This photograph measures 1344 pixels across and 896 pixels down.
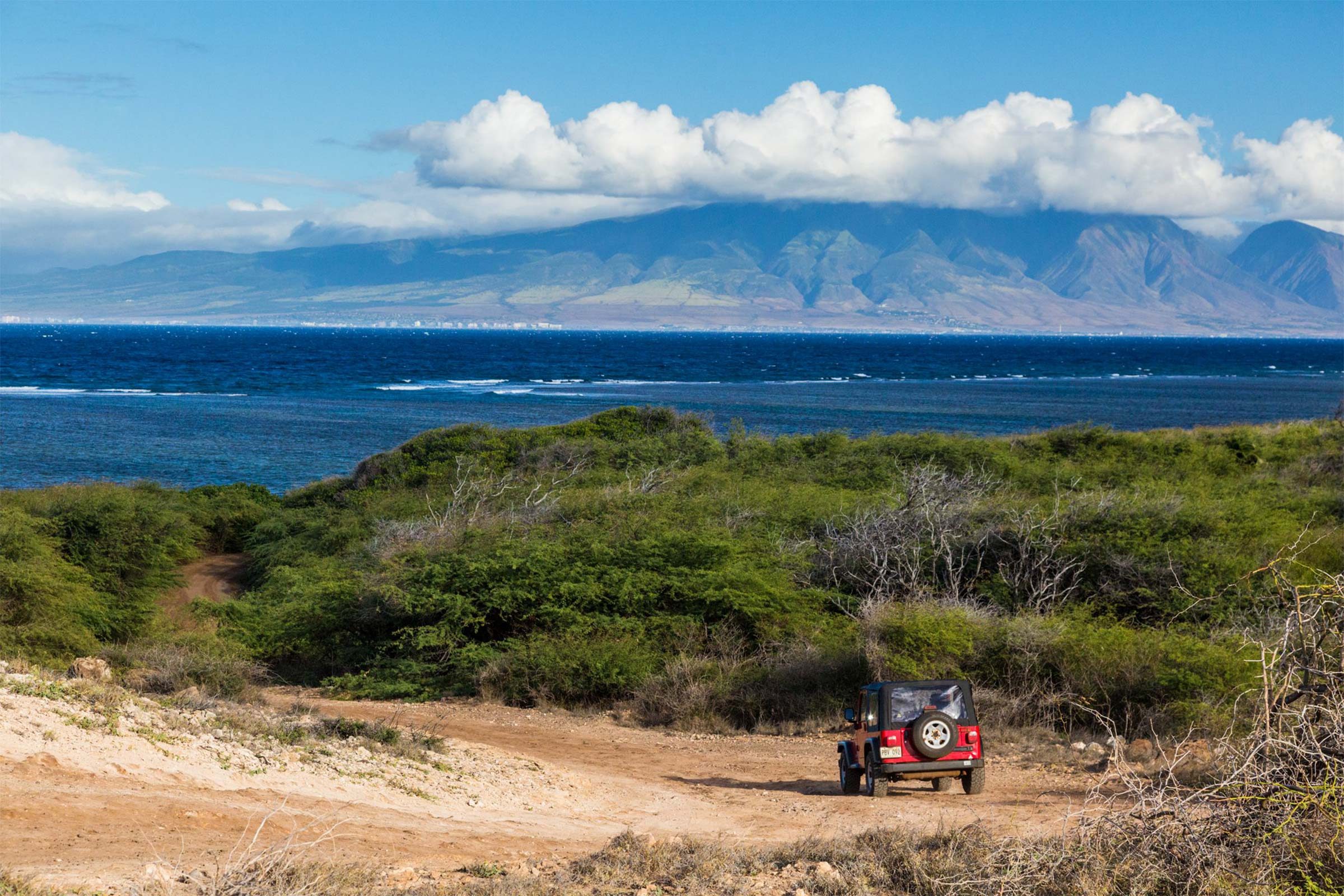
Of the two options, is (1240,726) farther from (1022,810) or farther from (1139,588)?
(1139,588)

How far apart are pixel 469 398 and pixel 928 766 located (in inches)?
3098

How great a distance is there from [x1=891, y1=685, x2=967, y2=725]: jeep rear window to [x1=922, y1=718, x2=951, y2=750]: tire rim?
0.40ft

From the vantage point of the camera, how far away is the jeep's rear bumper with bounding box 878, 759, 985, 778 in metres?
10.8

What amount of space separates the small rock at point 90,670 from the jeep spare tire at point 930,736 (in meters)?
8.43

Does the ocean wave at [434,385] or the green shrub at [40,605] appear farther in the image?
the ocean wave at [434,385]

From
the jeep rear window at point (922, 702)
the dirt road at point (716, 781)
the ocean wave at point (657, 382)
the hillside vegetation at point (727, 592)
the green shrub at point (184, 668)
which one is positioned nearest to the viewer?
the dirt road at point (716, 781)

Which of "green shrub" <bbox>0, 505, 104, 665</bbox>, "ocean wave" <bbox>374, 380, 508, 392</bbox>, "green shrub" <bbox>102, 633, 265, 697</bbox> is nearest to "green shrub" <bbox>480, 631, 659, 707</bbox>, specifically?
"green shrub" <bbox>102, 633, 265, 697</bbox>

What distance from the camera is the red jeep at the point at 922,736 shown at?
1087 cm

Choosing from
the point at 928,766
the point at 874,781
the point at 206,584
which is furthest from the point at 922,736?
the point at 206,584

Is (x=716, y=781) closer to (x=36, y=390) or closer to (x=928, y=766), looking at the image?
(x=928, y=766)

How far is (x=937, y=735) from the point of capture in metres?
10.9

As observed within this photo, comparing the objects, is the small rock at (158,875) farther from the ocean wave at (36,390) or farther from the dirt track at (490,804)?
the ocean wave at (36,390)

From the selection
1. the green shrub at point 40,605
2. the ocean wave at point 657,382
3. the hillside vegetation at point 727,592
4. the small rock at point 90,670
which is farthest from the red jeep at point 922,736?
the ocean wave at point 657,382

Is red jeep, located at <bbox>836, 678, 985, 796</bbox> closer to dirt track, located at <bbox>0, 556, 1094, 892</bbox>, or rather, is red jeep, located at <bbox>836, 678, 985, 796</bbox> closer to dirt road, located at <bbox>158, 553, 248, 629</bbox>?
dirt track, located at <bbox>0, 556, 1094, 892</bbox>
